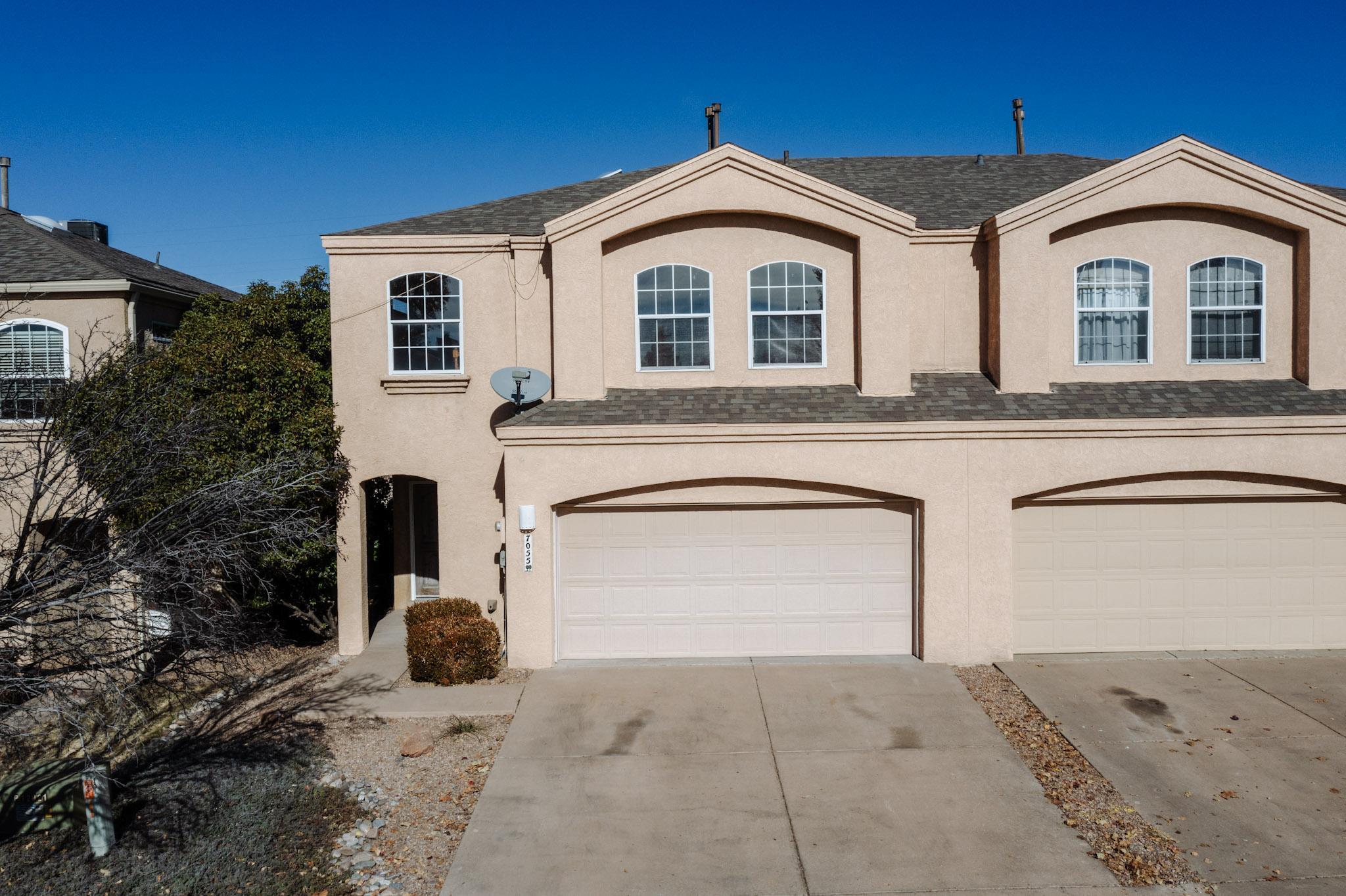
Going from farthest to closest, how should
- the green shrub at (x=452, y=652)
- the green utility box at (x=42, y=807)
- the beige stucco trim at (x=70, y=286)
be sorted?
the beige stucco trim at (x=70, y=286) → the green shrub at (x=452, y=652) → the green utility box at (x=42, y=807)

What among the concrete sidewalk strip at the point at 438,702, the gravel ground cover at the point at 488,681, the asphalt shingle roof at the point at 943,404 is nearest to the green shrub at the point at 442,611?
the gravel ground cover at the point at 488,681

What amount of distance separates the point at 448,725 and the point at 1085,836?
6.23 metres

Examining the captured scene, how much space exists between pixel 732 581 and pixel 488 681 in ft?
11.0

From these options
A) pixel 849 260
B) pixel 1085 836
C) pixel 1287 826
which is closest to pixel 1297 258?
pixel 849 260

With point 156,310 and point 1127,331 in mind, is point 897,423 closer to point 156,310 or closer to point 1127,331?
point 1127,331

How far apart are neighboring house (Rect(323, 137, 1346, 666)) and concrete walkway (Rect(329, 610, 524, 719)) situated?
72 cm

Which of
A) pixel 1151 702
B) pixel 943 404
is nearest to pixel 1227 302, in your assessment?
pixel 943 404

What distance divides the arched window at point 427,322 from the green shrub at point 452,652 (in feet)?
12.3

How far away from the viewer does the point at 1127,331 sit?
11.5 meters

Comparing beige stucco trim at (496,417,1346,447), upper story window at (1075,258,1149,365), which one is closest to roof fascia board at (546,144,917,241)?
upper story window at (1075,258,1149,365)

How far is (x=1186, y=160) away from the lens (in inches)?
440

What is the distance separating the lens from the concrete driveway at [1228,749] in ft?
20.4

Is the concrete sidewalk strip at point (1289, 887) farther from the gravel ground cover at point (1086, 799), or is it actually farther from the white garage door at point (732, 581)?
the white garage door at point (732, 581)

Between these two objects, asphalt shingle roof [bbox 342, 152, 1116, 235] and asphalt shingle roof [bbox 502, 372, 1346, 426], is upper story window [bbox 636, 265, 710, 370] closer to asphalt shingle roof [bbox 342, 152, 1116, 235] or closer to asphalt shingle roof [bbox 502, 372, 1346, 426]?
asphalt shingle roof [bbox 502, 372, 1346, 426]
